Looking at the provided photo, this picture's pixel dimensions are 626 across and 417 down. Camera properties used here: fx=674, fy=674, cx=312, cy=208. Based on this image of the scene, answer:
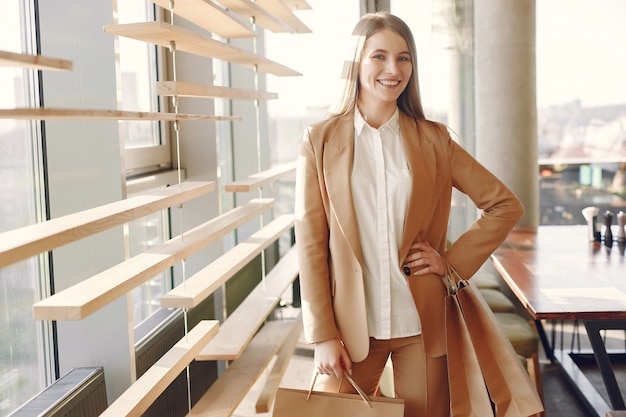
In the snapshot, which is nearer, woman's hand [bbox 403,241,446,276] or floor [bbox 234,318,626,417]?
woman's hand [bbox 403,241,446,276]

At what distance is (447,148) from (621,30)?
437 centimetres

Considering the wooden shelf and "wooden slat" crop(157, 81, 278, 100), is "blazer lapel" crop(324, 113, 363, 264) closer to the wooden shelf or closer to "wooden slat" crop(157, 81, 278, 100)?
"wooden slat" crop(157, 81, 278, 100)

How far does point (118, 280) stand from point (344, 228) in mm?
644

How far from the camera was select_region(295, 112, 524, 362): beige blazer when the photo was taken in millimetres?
1941

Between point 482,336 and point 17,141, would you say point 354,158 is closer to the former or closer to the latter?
point 482,336

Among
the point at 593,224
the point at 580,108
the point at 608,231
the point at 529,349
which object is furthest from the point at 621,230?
the point at 580,108

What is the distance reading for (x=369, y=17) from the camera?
2.03 m

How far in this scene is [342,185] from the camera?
1938 millimetres

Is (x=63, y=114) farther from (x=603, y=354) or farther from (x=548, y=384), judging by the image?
(x=548, y=384)

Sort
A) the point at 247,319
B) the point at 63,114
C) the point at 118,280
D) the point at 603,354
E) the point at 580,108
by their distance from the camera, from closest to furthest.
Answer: the point at 63,114
the point at 118,280
the point at 247,319
the point at 603,354
the point at 580,108

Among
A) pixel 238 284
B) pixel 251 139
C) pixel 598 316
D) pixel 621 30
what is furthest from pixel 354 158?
pixel 621 30

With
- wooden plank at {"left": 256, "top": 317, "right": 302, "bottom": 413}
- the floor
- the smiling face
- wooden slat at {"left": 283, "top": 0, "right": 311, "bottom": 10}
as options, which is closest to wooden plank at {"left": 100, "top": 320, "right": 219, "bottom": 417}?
wooden plank at {"left": 256, "top": 317, "right": 302, "bottom": 413}

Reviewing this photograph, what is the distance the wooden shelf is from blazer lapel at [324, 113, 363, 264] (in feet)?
3.01

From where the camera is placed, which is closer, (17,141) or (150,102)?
(17,141)
